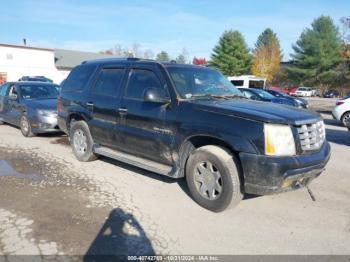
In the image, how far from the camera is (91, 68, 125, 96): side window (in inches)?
236

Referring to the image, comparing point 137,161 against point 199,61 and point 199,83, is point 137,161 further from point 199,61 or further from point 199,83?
point 199,61

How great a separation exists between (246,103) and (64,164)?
3909mm

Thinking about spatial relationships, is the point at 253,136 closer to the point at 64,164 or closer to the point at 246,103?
the point at 246,103

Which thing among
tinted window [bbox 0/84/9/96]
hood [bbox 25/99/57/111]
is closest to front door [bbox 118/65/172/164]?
hood [bbox 25/99/57/111]

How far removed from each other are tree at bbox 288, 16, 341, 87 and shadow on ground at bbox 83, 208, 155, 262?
5550 centimetres

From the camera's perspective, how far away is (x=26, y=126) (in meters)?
9.82

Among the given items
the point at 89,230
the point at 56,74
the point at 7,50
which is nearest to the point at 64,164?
the point at 89,230

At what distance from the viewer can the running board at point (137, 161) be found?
5125 mm

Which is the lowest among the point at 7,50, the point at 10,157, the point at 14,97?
the point at 10,157

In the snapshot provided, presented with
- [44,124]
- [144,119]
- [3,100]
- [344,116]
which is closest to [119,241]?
[144,119]

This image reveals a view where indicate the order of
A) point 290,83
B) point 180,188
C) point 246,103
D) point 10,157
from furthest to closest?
point 290,83
point 10,157
point 180,188
point 246,103

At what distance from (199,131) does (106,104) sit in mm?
2208

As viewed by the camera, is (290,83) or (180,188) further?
(290,83)

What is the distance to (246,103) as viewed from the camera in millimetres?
4973
